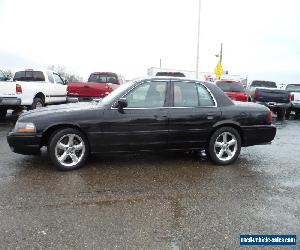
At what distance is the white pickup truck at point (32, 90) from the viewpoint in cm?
1141

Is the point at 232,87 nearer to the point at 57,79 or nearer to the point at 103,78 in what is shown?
the point at 103,78

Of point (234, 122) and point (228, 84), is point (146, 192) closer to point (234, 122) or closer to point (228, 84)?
point (234, 122)

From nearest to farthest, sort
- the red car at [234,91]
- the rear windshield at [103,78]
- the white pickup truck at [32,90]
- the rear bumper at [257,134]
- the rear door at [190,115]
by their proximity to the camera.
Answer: the rear door at [190,115] < the rear bumper at [257,134] < the white pickup truck at [32,90] < the red car at [234,91] < the rear windshield at [103,78]

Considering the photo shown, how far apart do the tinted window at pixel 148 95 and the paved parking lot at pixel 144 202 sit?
3.68ft

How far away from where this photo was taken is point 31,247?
132 inches

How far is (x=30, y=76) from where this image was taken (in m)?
14.0

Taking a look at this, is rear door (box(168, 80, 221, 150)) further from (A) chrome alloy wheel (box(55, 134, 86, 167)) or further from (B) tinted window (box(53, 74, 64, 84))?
(B) tinted window (box(53, 74, 64, 84))

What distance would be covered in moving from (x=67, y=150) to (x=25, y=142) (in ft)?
2.25

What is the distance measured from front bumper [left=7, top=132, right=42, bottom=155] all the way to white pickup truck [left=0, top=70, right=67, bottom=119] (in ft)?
19.9

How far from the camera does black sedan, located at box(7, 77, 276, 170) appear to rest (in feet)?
19.0

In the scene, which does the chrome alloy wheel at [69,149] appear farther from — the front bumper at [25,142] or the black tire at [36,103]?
the black tire at [36,103]

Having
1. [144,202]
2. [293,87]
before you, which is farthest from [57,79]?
[293,87]

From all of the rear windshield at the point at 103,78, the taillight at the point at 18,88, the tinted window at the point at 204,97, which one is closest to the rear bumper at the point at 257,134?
the tinted window at the point at 204,97

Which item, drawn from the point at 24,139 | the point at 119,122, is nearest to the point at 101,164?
the point at 119,122
